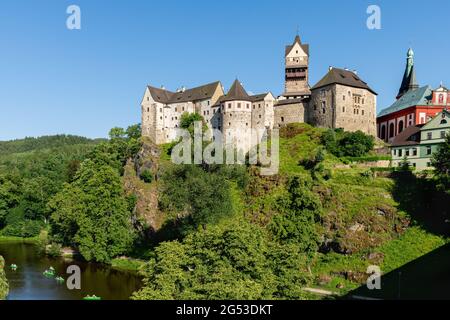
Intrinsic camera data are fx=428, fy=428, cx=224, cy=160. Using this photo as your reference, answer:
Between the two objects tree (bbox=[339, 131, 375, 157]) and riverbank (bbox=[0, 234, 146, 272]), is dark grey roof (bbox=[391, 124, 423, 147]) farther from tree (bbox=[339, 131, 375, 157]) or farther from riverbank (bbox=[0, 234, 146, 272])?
riverbank (bbox=[0, 234, 146, 272])

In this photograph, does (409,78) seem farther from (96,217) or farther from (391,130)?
(96,217)

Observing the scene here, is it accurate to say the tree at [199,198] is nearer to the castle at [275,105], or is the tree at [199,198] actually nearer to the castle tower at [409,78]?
the castle at [275,105]

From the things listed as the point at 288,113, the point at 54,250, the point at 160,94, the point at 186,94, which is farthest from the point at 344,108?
the point at 54,250

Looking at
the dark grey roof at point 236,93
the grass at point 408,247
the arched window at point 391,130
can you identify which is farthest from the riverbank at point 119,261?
the arched window at point 391,130

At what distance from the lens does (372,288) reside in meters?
38.1

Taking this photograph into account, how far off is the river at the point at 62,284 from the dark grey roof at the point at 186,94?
35.6 meters

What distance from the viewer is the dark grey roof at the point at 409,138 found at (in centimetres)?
5242

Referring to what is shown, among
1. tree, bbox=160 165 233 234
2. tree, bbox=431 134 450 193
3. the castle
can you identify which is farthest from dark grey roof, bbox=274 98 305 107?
tree, bbox=431 134 450 193

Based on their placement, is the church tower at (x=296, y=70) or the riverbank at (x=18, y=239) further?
the riverbank at (x=18, y=239)

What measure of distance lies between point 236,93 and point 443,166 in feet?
121

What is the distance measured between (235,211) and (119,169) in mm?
28966

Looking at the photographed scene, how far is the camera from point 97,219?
5662cm
